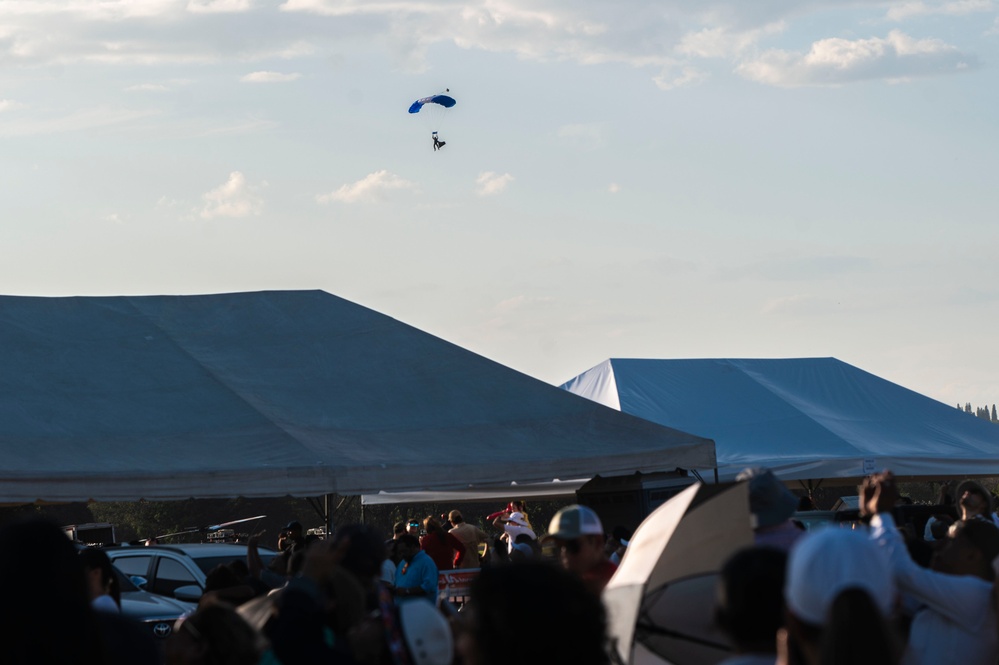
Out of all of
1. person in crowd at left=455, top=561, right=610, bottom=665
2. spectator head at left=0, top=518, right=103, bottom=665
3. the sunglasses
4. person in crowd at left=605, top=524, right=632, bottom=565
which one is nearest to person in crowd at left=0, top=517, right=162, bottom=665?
spectator head at left=0, top=518, right=103, bottom=665

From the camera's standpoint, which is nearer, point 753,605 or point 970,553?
point 753,605

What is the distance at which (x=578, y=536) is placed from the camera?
16.2ft

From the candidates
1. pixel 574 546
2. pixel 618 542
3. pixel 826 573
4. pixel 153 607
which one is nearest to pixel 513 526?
pixel 618 542

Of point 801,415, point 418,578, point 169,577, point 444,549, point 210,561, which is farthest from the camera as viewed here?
point 801,415

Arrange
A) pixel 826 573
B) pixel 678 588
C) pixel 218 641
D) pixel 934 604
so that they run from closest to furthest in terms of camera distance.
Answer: pixel 826 573
pixel 218 641
pixel 678 588
pixel 934 604

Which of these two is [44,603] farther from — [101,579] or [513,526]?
[513,526]

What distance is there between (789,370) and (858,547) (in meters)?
26.3

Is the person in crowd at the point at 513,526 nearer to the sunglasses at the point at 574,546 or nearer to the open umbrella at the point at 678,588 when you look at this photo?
the sunglasses at the point at 574,546

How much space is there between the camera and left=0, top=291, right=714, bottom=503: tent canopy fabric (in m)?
13.3

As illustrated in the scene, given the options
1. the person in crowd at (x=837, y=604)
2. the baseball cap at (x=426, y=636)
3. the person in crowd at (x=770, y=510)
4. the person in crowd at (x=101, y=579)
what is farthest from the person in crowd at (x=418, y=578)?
the person in crowd at (x=837, y=604)

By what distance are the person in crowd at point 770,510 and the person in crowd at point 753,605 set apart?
6.05 ft

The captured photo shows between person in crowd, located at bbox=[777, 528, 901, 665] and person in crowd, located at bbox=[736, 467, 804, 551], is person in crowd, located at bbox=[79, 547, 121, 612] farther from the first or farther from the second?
person in crowd, located at bbox=[777, 528, 901, 665]

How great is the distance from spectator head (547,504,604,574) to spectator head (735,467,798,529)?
1.87ft

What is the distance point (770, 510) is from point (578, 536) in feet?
2.33
